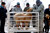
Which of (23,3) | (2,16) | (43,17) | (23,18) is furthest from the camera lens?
(23,3)

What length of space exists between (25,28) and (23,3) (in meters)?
4.76

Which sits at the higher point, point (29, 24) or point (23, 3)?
point (23, 3)

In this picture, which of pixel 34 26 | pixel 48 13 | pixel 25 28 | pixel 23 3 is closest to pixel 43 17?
pixel 48 13

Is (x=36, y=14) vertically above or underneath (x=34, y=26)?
above

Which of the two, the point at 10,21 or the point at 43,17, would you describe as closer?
the point at 10,21

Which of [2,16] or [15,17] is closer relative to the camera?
[15,17]

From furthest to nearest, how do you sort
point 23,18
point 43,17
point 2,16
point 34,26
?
point 43,17 < point 2,16 < point 34,26 < point 23,18

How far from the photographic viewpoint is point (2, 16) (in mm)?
6441

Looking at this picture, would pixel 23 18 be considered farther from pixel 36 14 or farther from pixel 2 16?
pixel 2 16

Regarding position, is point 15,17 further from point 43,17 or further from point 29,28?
point 43,17

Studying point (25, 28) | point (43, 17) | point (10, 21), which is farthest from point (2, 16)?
point (43, 17)

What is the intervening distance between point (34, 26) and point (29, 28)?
0.97 ft

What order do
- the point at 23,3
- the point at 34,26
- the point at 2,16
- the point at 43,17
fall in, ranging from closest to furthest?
the point at 34,26
the point at 2,16
the point at 43,17
the point at 23,3

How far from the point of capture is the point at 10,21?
225 inches
